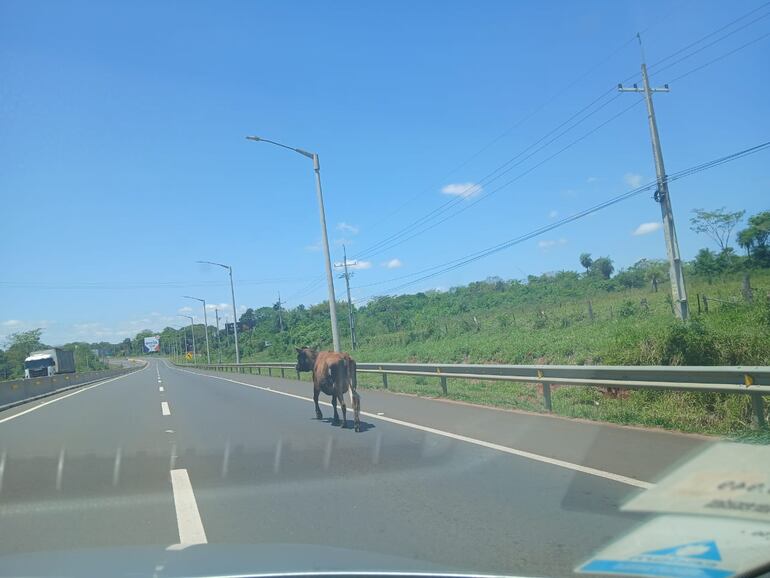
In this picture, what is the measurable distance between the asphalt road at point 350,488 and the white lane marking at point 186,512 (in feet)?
0.08

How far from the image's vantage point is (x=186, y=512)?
6562mm

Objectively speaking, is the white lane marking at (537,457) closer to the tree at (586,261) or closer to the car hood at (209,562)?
the car hood at (209,562)

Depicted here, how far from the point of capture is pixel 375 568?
3672mm

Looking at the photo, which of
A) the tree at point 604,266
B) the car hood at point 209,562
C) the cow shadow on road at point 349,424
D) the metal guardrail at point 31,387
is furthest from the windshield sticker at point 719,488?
the tree at point 604,266

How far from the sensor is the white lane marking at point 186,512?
18.4 feet

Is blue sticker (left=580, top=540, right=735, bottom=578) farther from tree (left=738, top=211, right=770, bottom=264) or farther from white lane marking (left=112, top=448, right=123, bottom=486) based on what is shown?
tree (left=738, top=211, right=770, bottom=264)

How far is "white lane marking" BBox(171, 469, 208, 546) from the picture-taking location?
18.4 ft

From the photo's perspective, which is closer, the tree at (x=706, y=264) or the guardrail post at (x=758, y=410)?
the guardrail post at (x=758, y=410)

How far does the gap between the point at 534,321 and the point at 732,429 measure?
76.2ft

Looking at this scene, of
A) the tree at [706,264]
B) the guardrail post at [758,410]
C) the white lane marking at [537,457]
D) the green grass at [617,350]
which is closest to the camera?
the white lane marking at [537,457]

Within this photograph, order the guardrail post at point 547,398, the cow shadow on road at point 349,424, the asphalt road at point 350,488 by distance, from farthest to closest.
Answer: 1. the guardrail post at point 547,398
2. the cow shadow on road at point 349,424
3. the asphalt road at point 350,488

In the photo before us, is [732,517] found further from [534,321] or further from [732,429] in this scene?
[534,321]

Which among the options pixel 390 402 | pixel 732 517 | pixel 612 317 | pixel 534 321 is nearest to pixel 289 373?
pixel 534 321

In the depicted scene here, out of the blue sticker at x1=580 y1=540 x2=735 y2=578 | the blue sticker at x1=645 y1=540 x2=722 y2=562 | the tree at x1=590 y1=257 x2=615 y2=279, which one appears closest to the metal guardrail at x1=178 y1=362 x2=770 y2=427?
the blue sticker at x1=645 y1=540 x2=722 y2=562
